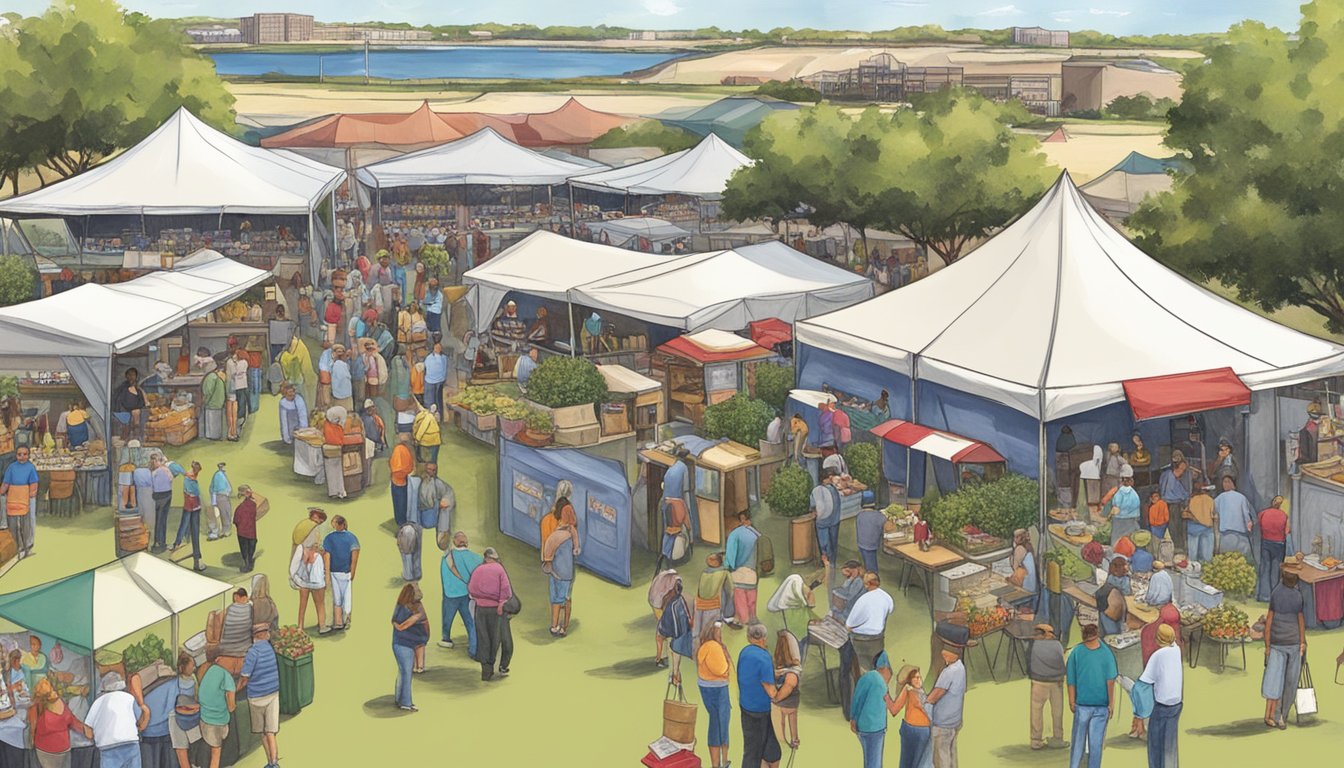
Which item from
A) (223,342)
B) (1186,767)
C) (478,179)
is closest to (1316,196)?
(1186,767)

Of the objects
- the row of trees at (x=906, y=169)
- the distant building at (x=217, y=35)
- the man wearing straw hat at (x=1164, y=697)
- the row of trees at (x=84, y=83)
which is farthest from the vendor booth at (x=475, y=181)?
the distant building at (x=217, y=35)

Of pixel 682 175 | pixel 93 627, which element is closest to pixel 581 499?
pixel 93 627

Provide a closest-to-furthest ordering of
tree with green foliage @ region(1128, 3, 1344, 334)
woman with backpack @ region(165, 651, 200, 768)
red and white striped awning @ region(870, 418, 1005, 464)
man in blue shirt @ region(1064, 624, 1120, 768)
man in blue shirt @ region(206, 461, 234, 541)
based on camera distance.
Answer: man in blue shirt @ region(1064, 624, 1120, 768)
woman with backpack @ region(165, 651, 200, 768)
red and white striped awning @ region(870, 418, 1005, 464)
man in blue shirt @ region(206, 461, 234, 541)
tree with green foliage @ region(1128, 3, 1344, 334)

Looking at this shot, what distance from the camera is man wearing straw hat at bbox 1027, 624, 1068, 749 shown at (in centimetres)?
942

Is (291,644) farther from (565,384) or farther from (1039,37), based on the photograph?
(1039,37)

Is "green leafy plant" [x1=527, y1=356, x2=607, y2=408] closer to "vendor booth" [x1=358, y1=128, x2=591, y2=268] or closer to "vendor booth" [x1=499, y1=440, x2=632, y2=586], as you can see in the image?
"vendor booth" [x1=499, y1=440, x2=632, y2=586]

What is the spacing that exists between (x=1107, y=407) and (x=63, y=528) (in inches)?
426

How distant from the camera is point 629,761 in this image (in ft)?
31.4

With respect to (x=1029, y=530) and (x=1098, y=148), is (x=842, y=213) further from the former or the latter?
(x=1098, y=148)

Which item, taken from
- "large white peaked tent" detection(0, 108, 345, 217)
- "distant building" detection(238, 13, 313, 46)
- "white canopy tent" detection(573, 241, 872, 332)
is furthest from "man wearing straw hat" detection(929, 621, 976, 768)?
"distant building" detection(238, 13, 313, 46)

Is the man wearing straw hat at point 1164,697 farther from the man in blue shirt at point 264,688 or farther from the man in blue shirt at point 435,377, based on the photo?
the man in blue shirt at point 435,377

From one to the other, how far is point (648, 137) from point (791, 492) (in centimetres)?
3968

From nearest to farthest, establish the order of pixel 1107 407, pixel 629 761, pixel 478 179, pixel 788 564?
pixel 629 761 → pixel 788 564 → pixel 1107 407 → pixel 478 179

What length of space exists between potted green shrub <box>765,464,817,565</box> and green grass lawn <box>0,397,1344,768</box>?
0.87 ft
